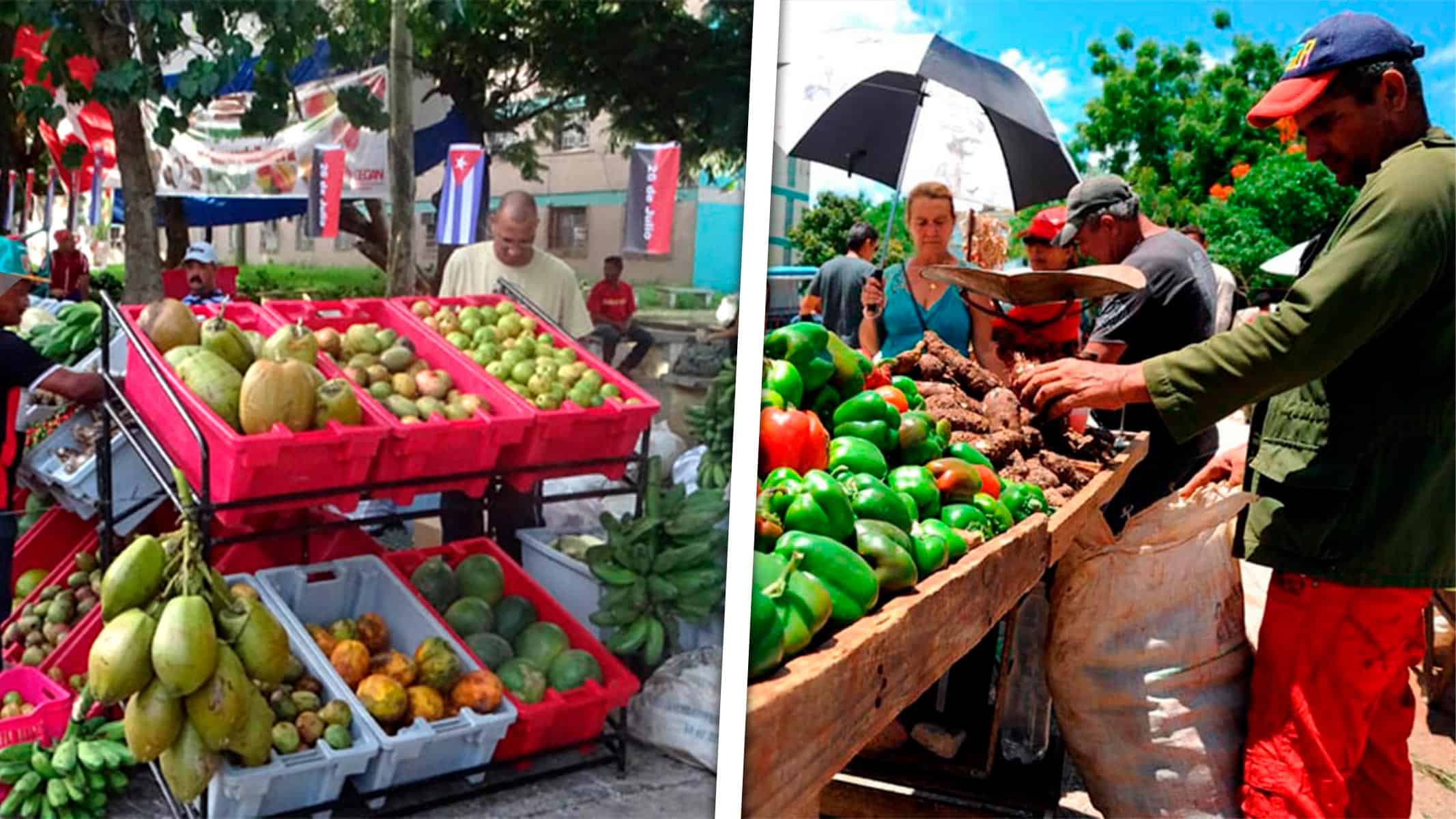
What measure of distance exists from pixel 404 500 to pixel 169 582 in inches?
20.3

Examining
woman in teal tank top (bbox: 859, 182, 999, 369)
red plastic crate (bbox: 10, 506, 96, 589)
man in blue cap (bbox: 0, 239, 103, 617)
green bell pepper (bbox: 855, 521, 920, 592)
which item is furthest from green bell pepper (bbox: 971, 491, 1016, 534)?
red plastic crate (bbox: 10, 506, 96, 589)

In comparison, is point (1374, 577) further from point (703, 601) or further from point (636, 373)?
point (636, 373)

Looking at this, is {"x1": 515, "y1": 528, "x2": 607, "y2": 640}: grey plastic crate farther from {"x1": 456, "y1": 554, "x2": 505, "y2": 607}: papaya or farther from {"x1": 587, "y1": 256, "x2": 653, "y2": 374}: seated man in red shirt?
{"x1": 587, "y1": 256, "x2": 653, "y2": 374}: seated man in red shirt

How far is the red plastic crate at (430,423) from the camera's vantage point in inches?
96.1

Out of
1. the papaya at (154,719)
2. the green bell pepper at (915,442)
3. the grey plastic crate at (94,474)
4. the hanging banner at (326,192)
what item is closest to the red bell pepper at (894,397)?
the green bell pepper at (915,442)

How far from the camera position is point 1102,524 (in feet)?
8.32

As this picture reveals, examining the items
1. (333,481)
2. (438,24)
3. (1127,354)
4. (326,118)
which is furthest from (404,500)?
(1127,354)

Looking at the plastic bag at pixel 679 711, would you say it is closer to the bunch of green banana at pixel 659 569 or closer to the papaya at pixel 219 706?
the bunch of green banana at pixel 659 569

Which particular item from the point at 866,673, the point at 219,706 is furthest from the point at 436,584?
the point at 866,673

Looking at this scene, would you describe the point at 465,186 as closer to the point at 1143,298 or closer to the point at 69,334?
the point at 69,334

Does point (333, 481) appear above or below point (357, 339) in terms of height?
below

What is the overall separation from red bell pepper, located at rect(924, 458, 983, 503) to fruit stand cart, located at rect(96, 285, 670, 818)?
71 centimetres

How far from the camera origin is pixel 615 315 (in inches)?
96.7

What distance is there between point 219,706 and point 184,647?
0.47 ft
